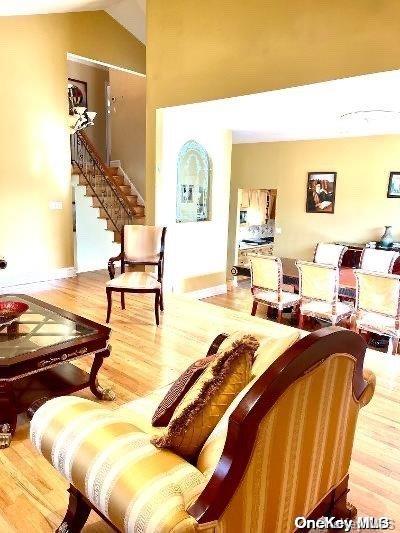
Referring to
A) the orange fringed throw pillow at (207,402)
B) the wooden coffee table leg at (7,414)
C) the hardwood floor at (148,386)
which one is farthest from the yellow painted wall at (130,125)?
the orange fringed throw pillow at (207,402)

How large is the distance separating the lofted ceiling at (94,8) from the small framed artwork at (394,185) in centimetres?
489

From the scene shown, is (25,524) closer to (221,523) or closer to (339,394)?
(221,523)

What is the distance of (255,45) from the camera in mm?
4145

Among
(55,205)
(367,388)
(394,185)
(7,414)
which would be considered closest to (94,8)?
(55,205)

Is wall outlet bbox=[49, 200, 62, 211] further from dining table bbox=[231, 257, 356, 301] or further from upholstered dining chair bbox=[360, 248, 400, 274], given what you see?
upholstered dining chair bbox=[360, 248, 400, 274]

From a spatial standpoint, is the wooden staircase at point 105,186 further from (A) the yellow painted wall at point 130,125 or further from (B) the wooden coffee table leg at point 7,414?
(B) the wooden coffee table leg at point 7,414

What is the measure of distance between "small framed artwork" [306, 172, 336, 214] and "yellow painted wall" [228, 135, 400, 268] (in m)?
0.09

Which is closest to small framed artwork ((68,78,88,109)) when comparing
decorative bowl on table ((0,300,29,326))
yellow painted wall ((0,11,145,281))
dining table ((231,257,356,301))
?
yellow painted wall ((0,11,145,281))

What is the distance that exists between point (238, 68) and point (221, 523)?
14.0 ft

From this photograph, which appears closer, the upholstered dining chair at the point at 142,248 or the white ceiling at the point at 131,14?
the upholstered dining chair at the point at 142,248

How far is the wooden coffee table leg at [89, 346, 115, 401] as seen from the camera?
2734 mm

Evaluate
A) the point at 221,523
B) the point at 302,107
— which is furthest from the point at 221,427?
the point at 302,107

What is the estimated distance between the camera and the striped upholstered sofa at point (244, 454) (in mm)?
1090

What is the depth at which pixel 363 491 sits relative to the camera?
2.04 meters
